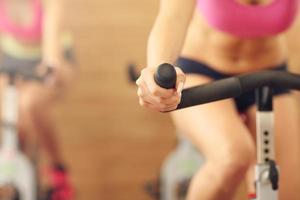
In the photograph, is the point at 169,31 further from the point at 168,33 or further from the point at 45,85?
the point at 45,85

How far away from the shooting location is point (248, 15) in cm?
113

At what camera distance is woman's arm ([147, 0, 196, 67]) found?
0.94 metres

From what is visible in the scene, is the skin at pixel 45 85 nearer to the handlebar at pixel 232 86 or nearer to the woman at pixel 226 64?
the woman at pixel 226 64

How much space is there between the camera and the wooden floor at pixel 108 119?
2.49 meters

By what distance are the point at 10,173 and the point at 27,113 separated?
0.35 metres

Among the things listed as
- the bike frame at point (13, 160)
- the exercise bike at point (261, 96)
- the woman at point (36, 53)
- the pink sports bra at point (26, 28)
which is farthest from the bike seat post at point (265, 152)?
the pink sports bra at point (26, 28)

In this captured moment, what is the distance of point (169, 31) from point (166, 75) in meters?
0.25

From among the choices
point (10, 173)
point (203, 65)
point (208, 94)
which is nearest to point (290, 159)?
point (203, 65)

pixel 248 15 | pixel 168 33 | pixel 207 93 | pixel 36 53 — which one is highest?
pixel 36 53

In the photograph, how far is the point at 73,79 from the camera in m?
2.36

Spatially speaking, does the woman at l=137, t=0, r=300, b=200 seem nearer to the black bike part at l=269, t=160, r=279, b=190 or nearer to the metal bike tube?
the black bike part at l=269, t=160, r=279, b=190

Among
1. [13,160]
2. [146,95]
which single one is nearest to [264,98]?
[146,95]

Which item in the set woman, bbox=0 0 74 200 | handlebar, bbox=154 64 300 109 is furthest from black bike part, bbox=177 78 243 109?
woman, bbox=0 0 74 200

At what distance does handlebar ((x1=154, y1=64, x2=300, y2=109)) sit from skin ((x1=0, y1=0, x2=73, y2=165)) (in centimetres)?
111
